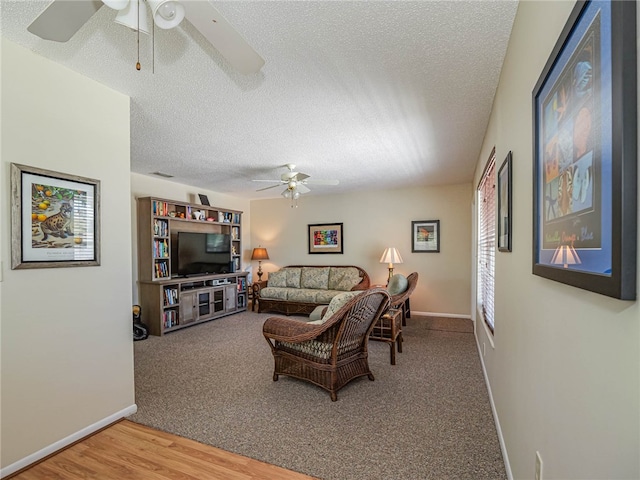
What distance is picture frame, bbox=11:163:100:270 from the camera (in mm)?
1875

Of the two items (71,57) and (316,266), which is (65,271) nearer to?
(71,57)

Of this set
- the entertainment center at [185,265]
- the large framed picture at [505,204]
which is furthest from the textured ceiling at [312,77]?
the entertainment center at [185,265]

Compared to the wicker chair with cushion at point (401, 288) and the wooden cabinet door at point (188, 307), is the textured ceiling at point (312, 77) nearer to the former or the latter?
the wicker chair with cushion at point (401, 288)

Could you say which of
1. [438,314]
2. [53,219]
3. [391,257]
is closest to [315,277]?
[391,257]

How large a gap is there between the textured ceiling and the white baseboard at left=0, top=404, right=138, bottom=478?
2442 mm

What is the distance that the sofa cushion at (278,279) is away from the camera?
658 cm

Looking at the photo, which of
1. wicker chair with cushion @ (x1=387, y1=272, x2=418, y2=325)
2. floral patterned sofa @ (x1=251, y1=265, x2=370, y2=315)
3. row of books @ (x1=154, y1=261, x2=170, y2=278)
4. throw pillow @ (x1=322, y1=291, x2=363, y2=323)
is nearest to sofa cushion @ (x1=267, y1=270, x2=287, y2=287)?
floral patterned sofa @ (x1=251, y1=265, x2=370, y2=315)

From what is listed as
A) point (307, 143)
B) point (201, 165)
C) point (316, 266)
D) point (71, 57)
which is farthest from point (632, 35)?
point (316, 266)

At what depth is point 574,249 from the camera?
830mm

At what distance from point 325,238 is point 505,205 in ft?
16.1

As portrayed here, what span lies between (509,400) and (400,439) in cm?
75

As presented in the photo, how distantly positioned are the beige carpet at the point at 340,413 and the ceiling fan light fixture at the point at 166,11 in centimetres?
235

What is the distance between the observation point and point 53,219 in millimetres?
2037

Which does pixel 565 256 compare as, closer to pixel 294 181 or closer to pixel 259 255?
pixel 294 181
